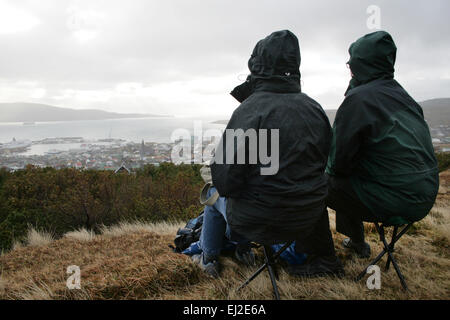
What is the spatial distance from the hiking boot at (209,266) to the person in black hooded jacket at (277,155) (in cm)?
72

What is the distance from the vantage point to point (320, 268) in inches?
91.2

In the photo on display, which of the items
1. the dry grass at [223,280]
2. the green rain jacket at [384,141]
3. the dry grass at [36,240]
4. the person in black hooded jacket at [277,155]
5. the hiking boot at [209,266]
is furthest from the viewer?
the dry grass at [36,240]

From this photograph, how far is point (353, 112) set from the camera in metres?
2.00

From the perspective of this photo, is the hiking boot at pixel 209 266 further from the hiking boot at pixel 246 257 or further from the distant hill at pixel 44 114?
the distant hill at pixel 44 114

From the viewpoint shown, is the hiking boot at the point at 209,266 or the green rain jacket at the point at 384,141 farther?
the hiking boot at the point at 209,266

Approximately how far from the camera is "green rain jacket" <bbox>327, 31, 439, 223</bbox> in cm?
194

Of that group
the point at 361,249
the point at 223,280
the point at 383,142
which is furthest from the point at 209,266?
the point at 383,142

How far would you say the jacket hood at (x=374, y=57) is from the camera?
2072 millimetres

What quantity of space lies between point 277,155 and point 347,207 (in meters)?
1.12

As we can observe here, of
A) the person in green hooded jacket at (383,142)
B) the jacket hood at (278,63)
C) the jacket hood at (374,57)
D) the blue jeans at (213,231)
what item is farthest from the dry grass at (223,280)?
the jacket hood at (374,57)

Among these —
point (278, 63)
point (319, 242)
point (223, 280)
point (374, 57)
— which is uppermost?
point (374, 57)

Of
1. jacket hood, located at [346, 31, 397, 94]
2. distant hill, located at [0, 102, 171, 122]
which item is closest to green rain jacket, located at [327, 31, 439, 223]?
→ jacket hood, located at [346, 31, 397, 94]

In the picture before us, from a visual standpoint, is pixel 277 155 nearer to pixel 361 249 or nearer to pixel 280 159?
pixel 280 159
